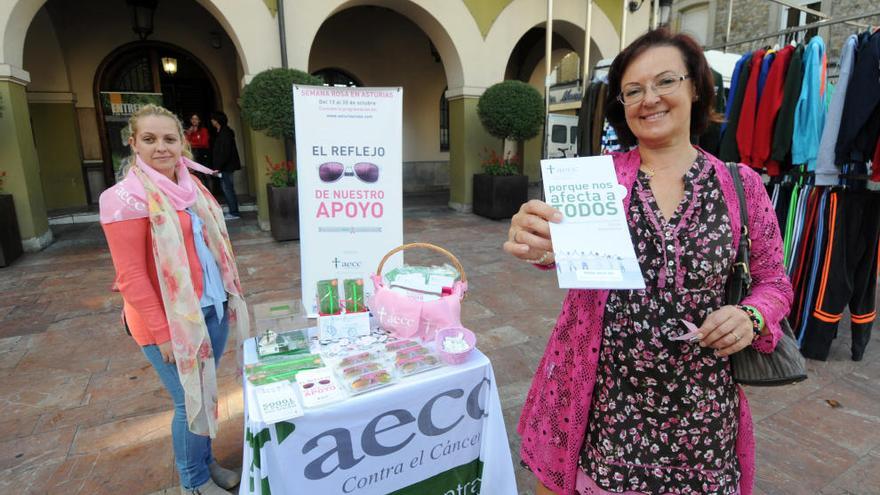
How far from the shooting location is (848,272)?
325cm

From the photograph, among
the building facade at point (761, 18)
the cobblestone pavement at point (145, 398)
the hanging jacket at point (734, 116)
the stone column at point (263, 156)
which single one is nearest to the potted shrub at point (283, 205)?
the stone column at point (263, 156)

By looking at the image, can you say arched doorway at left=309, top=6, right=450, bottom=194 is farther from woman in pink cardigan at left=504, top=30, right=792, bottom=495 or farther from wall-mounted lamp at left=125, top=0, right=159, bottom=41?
woman in pink cardigan at left=504, top=30, right=792, bottom=495

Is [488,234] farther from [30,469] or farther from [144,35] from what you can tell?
[144,35]

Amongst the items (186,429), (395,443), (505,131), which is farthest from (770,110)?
(505,131)

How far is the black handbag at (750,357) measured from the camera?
3.90ft

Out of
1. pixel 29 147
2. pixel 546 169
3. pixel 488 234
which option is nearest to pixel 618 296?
pixel 546 169

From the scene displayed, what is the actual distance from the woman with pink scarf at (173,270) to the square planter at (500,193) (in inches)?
261

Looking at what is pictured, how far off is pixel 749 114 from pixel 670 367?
128 inches

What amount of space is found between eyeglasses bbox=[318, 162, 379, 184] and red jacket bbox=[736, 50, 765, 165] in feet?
9.74

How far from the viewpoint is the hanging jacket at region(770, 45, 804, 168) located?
3301 mm

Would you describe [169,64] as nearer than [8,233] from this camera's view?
No

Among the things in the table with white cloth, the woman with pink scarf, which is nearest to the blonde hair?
the woman with pink scarf

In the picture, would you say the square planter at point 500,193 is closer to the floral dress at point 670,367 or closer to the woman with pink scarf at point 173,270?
the woman with pink scarf at point 173,270

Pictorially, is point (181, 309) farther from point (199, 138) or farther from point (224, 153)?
point (199, 138)
